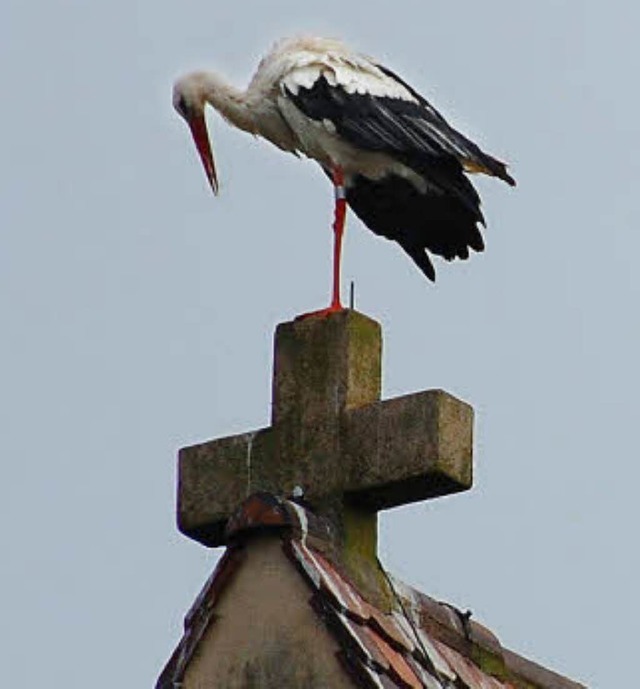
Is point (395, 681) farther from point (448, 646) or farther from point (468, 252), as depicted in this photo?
point (468, 252)

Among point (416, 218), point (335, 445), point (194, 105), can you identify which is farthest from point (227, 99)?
point (335, 445)

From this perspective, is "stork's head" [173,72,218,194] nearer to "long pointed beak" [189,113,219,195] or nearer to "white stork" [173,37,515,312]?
"long pointed beak" [189,113,219,195]

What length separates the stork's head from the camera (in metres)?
10.7

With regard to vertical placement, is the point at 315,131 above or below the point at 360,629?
above

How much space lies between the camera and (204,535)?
748 cm

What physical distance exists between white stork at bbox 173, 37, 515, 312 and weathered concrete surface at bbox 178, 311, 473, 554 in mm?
1836

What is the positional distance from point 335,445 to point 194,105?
12.4 feet

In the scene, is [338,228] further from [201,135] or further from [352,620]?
[352,620]

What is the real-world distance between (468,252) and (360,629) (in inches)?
127

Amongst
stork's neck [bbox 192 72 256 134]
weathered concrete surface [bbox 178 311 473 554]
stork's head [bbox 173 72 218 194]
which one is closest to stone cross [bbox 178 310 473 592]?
weathered concrete surface [bbox 178 311 473 554]

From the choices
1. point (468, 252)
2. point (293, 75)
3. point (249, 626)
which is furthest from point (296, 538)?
point (293, 75)

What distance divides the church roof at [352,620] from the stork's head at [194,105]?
3.68m

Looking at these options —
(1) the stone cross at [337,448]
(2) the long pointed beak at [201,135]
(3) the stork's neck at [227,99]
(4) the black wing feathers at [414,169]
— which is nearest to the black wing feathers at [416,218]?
(4) the black wing feathers at [414,169]

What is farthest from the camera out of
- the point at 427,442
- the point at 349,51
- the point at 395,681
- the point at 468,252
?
the point at 349,51
